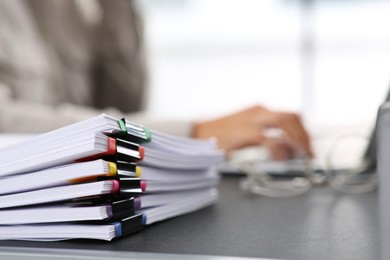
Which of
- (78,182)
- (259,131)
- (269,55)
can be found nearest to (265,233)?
(78,182)

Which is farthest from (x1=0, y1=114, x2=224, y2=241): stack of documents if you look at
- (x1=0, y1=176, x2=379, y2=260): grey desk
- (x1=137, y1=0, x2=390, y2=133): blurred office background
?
(x1=137, y1=0, x2=390, y2=133): blurred office background

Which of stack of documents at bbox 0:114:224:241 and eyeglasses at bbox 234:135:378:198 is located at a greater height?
eyeglasses at bbox 234:135:378:198

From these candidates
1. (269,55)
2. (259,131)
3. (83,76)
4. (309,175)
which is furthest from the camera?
(269,55)

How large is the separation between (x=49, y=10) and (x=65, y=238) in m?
1.60

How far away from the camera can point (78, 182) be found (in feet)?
1.69

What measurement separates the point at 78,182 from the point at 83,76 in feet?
5.50

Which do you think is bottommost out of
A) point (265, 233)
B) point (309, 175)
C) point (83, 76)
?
point (265, 233)

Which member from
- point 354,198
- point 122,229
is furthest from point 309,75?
point 122,229

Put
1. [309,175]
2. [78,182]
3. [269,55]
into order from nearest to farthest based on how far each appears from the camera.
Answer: [78,182]
[309,175]
[269,55]

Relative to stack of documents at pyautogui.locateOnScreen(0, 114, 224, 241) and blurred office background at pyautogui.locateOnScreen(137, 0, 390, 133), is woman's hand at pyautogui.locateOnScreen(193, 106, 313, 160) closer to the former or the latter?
stack of documents at pyautogui.locateOnScreen(0, 114, 224, 241)

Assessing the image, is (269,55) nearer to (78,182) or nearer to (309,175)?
(309,175)

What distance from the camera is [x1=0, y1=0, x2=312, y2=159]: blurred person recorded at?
1085 millimetres

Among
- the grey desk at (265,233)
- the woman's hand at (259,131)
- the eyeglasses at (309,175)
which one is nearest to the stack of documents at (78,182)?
the grey desk at (265,233)

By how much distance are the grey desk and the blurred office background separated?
3.27m
